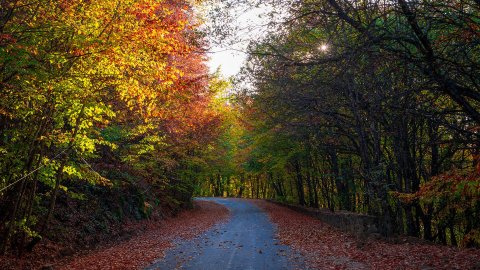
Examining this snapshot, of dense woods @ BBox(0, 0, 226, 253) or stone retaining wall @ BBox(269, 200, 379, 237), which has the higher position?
dense woods @ BBox(0, 0, 226, 253)

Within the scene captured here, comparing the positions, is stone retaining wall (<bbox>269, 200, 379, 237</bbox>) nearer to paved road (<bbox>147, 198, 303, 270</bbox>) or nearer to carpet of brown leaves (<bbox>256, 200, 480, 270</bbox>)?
carpet of brown leaves (<bbox>256, 200, 480, 270</bbox>)

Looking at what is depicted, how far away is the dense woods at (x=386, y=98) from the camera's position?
7352mm

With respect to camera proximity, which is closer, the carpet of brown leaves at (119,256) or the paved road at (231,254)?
the paved road at (231,254)

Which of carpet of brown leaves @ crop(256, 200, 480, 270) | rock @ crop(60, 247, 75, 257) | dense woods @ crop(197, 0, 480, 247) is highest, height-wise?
dense woods @ crop(197, 0, 480, 247)

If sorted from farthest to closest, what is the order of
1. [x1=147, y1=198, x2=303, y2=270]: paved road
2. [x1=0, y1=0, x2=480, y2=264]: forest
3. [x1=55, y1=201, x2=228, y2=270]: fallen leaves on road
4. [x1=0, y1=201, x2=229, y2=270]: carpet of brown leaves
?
[x1=55, y1=201, x2=228, y2=270]: fallen leaves on road → [x1=0, y1=201, x2=229, y2=270]: carpet of brown leaves → [x1=147, y1=198, x2=303, y2=270]: paved road → [x1=0, y1=0, x2=480, y2=264]: forest

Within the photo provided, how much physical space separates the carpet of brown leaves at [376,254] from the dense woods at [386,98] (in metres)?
1.53

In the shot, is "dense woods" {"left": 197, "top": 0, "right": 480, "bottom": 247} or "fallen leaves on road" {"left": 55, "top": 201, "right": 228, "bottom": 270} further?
"fallen leaves on road" {"left": 55, "top": 201, "right": 228, "bottom": 270}

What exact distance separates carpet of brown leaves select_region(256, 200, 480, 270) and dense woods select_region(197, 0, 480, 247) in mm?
1526

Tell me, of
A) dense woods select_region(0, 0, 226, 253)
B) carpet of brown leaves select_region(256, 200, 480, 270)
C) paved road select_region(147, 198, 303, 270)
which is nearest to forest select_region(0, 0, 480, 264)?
dense woods select_region(0, 0, 226, 253)

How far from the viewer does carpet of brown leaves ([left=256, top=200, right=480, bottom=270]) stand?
9867 millimetres

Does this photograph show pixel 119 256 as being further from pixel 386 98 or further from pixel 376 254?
pixel 386 98

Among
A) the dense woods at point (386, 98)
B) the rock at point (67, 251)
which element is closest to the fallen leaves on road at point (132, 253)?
the rock at point (67, 251)

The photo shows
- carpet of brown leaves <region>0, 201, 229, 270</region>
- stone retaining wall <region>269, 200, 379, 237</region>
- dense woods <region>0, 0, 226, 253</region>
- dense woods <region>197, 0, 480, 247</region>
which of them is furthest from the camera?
stone retaining wall <region>269, 200, 379, 237</region>

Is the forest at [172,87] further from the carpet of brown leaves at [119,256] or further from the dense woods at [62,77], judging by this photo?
the carpet of brown leaves at [119,256]
